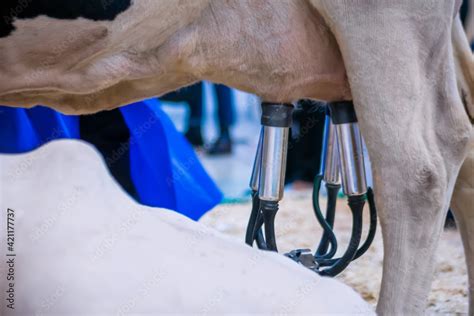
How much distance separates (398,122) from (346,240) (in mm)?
1525

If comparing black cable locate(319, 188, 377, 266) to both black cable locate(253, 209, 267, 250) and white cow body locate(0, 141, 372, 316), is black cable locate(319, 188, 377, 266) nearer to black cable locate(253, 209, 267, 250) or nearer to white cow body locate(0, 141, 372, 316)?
black cable locate(253, 209, 267, 250)

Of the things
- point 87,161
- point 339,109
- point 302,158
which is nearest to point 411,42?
point 339,109

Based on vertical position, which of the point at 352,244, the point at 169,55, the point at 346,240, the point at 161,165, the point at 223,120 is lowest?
the point at 346,240

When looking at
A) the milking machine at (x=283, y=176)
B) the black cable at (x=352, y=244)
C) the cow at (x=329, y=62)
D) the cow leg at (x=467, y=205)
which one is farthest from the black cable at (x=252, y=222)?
the cow leg at (x=467, y=205)

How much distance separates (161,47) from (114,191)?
85 cm

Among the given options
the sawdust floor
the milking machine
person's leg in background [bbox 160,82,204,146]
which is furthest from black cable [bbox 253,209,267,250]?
person's leg in background [bbox 160,82,204,146]

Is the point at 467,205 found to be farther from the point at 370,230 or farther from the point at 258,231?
the point at 258,231

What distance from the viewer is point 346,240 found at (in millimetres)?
2934

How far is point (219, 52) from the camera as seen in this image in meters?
1.55

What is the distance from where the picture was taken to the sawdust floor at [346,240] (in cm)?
207

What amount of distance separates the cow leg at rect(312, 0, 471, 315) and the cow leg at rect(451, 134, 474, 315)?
0.29m

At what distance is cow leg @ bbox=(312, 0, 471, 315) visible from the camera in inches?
57.5

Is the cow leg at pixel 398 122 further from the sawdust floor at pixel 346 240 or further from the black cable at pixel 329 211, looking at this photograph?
the sawdust floor at pixel 346 240

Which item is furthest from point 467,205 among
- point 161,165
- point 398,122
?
point 161,165
